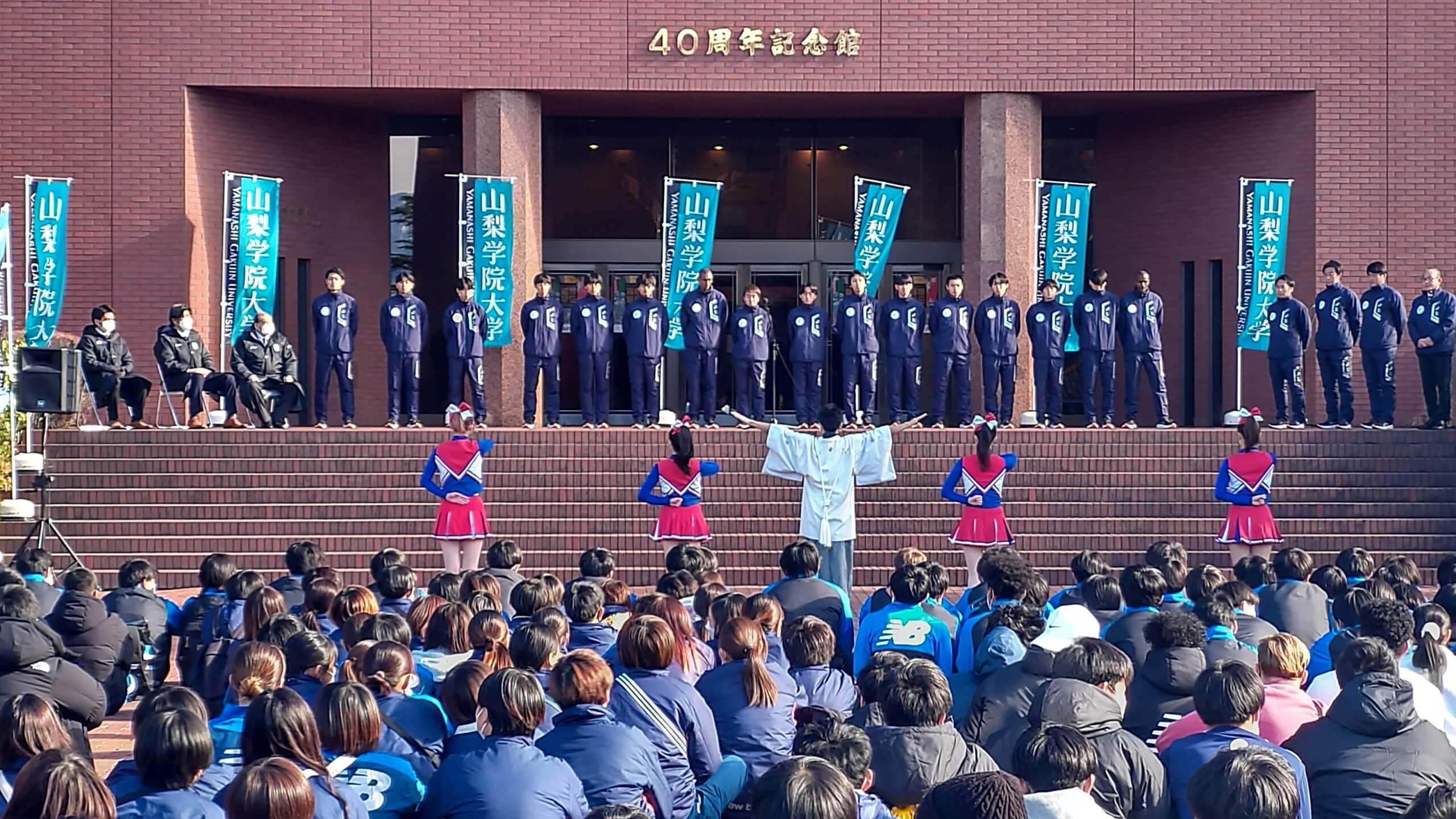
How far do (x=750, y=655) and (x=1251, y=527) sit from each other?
8.53 metres

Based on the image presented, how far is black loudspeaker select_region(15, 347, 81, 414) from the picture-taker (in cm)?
1438

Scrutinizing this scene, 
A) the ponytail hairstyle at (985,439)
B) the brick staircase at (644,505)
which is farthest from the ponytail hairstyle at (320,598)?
the brick staircase at (644,505)

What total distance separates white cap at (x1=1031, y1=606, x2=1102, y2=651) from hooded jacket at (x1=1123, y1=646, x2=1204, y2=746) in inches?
33.9

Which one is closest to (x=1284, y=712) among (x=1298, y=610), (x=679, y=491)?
(x=1298, y=610)

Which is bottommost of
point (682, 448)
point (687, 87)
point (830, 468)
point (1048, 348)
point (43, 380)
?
point (830, 468)

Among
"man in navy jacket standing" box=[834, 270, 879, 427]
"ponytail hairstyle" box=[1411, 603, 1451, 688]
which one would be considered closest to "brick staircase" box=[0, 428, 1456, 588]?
"man in navy jacket standing" box=[834, 270, 879, 427]

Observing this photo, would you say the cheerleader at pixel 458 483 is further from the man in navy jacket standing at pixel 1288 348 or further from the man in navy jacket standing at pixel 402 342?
the man in navy jacket standing at pixel 1288 348

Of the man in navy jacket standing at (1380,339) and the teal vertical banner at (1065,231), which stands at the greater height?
the teal vertical banner at (1065,231)

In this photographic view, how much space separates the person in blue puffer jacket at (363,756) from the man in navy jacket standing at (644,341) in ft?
44.1

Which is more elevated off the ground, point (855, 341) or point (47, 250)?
point (47, 250)

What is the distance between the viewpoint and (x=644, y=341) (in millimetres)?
18578

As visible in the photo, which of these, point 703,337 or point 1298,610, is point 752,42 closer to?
point 703,337

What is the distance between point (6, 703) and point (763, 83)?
16687 mm

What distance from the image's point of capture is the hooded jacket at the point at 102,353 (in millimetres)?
17016
